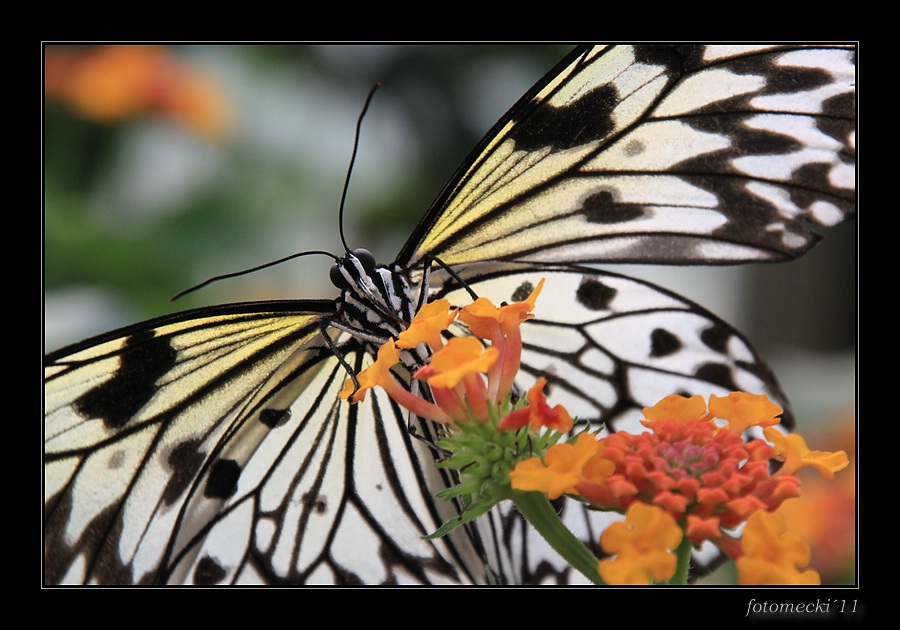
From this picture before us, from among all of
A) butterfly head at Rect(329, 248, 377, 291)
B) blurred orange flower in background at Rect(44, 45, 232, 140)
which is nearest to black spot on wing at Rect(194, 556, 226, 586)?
butterfly head at Rect(329, 248, 377, 291)

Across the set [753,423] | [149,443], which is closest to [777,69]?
[753,423]

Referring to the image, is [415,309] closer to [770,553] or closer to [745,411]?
[745,411]

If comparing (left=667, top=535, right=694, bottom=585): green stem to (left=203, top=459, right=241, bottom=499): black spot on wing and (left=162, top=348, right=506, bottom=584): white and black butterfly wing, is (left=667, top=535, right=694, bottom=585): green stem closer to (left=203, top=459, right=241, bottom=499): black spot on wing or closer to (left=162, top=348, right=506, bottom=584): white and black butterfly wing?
(left=162, top=348, right=506, bottom=584): white and black butterfly wing

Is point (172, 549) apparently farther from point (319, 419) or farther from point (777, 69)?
point (777, 69)

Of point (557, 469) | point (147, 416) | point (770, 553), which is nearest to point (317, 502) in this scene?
point (147, 416)

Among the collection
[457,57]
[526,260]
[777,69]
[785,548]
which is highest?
[457,57]

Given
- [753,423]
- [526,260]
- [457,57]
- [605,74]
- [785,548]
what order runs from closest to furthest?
[785,548] → [753,423] → [605,74] → [526,260] → [457,57]

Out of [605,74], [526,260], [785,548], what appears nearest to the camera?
[785,548]
